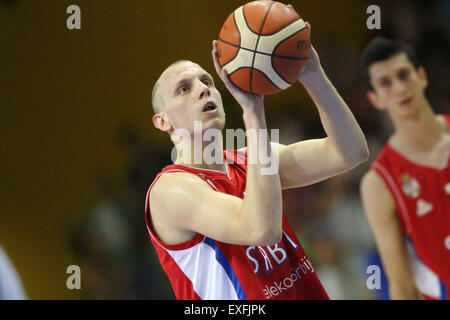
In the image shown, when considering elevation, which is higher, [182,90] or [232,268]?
[182,90]

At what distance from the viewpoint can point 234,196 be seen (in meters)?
2.29

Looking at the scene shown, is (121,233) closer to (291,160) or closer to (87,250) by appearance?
(87,250)

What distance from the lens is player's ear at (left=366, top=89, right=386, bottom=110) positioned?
154 inches

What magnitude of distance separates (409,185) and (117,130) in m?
2.24

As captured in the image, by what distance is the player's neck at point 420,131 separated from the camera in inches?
145

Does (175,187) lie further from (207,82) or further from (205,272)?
(207,82)

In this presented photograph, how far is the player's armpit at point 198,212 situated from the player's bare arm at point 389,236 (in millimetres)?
1853

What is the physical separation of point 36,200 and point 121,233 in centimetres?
75

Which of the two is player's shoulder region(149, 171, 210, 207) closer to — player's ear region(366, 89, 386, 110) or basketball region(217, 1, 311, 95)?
basketball region(217, 1, 311, 95)

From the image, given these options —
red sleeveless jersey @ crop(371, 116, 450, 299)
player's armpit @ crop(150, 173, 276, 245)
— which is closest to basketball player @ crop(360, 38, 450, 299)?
red sleeveless jersey @ crop(371, 116, 450, 299)

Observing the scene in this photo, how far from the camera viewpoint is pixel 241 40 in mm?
2291

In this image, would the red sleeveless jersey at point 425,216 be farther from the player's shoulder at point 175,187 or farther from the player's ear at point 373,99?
the player's shoulder at point 175,187

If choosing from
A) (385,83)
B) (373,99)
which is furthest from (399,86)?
(373,99)

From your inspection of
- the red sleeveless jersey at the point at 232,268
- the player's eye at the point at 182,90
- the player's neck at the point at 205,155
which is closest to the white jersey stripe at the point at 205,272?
the red sleeveless jersey at the point at 232,268
